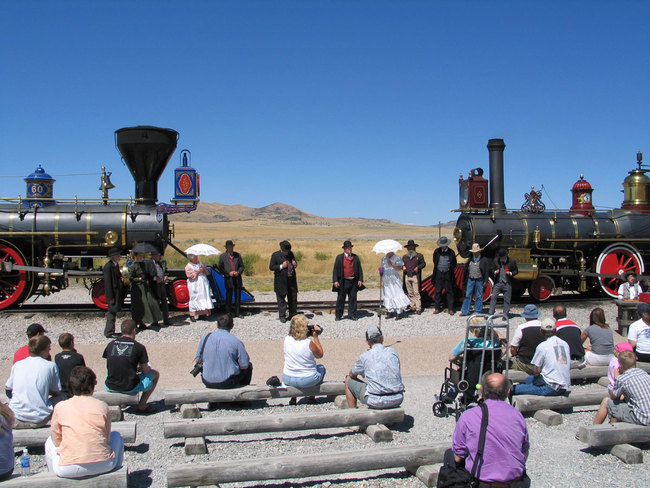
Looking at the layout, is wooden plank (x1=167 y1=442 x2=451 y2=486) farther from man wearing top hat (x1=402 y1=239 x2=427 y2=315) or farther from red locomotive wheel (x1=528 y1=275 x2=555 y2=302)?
red locomotive wheel (x1=528 y1=275 x2=555 y2=302)

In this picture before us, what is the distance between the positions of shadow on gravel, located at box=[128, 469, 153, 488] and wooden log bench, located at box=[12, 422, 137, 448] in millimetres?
327

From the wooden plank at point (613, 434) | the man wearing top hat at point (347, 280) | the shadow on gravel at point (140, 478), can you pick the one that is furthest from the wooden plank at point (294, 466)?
the man wearing top hat at point (347, 280)

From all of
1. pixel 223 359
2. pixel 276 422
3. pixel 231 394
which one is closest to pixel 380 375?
pixel 276 422

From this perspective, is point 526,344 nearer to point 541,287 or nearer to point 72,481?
point 72,481

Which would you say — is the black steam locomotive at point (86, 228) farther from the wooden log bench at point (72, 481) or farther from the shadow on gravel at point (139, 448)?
the wooden log bench at point (72, 481)

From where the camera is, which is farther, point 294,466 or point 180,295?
point 180,295

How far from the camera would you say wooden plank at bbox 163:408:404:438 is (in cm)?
554

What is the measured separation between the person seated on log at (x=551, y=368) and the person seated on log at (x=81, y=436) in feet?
15.2

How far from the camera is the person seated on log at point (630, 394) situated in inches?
224

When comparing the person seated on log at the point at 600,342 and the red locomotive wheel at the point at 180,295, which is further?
the red locomotive wheel at the point at 180,295

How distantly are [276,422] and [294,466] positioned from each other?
1099 millimetres

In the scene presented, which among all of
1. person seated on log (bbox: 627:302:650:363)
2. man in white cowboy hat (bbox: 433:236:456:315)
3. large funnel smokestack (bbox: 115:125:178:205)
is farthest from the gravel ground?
large funnel smokestack (bbox: 115:125:178:205)

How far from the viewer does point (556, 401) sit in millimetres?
6648

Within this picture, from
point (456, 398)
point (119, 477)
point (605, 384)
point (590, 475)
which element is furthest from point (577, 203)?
point (119, 477)
